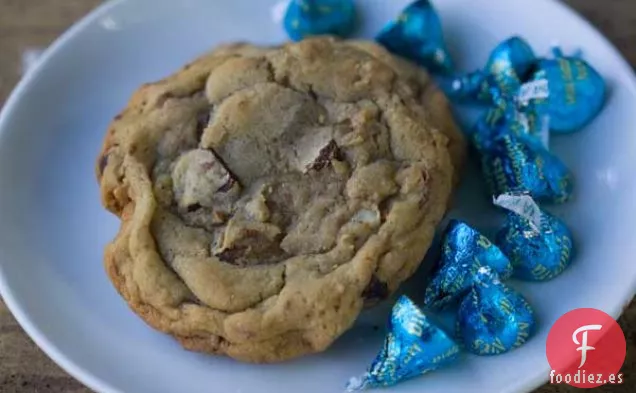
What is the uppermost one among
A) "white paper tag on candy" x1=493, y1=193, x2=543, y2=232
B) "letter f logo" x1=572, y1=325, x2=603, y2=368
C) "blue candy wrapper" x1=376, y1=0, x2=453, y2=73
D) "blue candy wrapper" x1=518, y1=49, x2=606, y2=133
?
"blue candy wrapper" x1=376, y1=0, x2=453, y2=73

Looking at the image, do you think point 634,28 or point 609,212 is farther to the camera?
point 634,28

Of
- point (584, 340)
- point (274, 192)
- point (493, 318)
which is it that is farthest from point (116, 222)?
point (584, 340)

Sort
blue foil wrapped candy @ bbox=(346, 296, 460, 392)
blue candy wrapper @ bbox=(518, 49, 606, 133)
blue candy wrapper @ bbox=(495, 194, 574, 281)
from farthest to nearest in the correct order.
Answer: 1. blue candy wrapper @ bbox=(518, 49, 606, 133)
2. blue candy wrapper @ bbox=(495, 194, 574, 281)
3. blue foil wrapped candy @ bbox=(346, 296, 460, 392)

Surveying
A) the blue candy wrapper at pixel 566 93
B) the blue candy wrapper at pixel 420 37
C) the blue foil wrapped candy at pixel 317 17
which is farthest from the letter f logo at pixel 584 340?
the blue foil wrapped candy at pixel 317 17

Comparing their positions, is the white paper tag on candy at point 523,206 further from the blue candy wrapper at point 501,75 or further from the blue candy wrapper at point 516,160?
the blue candy wrapper at point 501,75

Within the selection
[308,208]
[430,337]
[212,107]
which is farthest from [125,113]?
[430,337]

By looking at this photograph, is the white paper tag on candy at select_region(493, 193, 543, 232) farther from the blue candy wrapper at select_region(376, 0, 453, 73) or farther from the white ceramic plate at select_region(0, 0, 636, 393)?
the blue candy wrapper at select_region(376, 0, 453, 73)

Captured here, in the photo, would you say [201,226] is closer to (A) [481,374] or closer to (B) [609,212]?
(A) [481,374]

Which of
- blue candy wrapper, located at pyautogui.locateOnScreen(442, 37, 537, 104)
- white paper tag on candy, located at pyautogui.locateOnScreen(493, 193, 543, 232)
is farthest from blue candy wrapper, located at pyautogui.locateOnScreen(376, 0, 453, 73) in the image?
white paper tag on candy, located at pyautogui.locateOnScreen(493, 193, 543, 232)
